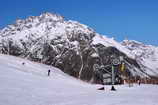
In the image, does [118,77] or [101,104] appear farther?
[118,77]

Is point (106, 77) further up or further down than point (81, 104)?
further up

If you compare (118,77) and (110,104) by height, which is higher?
(118,77)

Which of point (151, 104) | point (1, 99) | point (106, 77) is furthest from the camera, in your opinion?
point (106, 77)

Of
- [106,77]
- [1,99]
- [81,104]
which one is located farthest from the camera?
[106,77]

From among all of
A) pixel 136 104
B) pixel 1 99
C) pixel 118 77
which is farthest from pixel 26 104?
pixel 118 77

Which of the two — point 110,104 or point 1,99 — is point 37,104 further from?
point 110,104

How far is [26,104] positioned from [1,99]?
188 cm

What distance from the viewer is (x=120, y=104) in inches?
635

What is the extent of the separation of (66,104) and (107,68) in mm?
61190

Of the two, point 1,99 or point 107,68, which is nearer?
point 1,99

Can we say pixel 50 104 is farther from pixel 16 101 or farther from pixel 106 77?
pixel 106 77

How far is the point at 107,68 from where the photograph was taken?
78312 millimetres

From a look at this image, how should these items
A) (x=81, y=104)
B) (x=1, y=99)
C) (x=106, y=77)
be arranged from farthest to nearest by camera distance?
(x=106, y=77)
(x=1, y=99)
(x=81, y=104)

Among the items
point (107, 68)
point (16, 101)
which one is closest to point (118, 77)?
point (107, 68)
